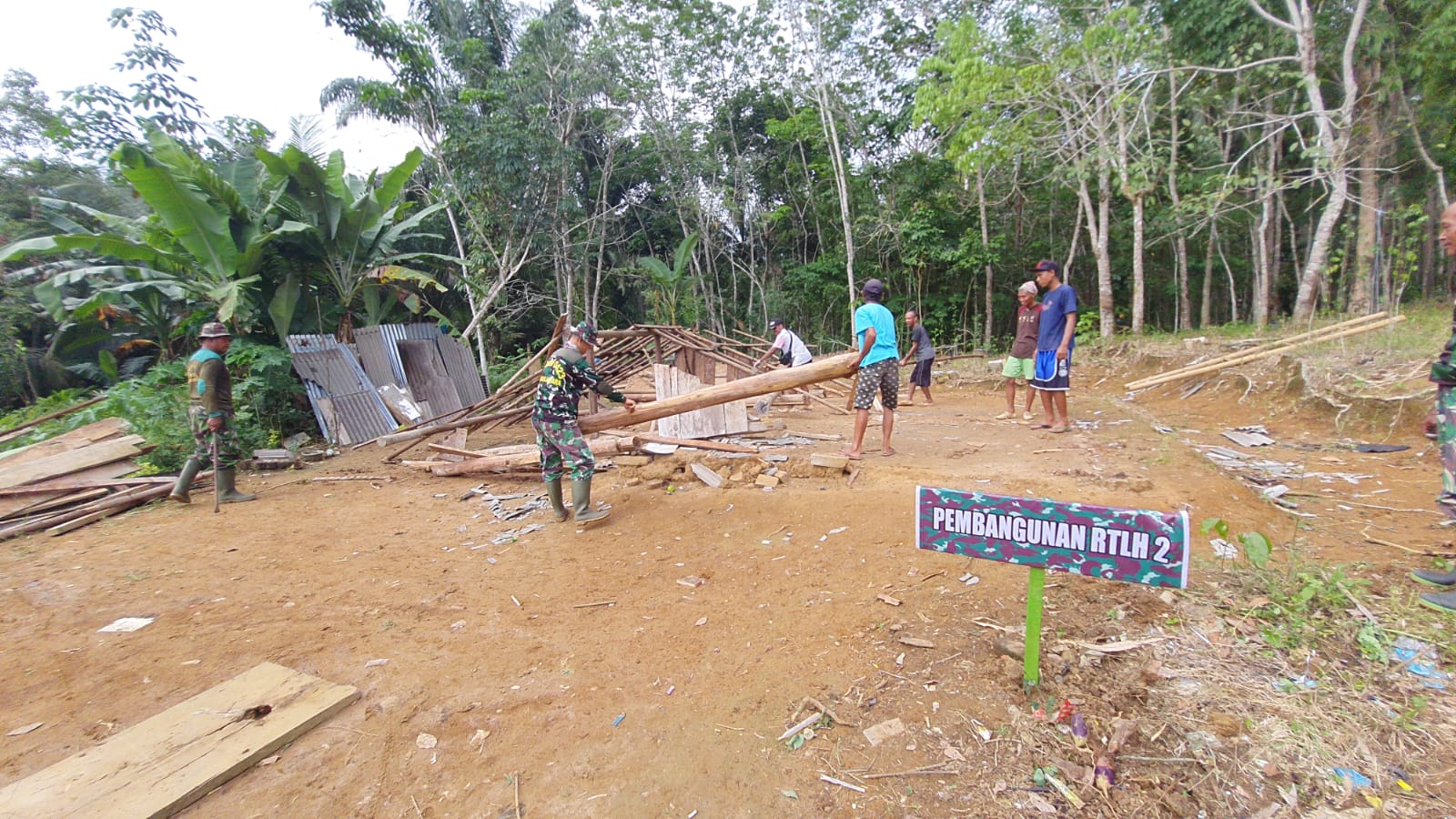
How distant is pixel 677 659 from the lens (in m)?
3.02

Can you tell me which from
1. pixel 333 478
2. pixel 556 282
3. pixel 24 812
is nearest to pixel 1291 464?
pixel 24 812

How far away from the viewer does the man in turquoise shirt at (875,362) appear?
5660 millimetres

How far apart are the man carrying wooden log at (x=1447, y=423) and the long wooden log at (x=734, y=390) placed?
10.5 ft

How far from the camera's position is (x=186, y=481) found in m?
6.30

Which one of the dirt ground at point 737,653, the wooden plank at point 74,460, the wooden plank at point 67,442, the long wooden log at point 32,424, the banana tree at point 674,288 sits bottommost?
the dirt ground at point 737,653

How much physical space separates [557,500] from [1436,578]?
17.6 feet

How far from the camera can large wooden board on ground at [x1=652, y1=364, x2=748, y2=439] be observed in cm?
745

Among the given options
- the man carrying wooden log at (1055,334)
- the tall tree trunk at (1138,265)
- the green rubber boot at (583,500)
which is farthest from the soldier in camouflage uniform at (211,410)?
the tall tree trunk at (1138,265)

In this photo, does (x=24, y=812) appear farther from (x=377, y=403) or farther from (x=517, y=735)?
(x=377, y=403)

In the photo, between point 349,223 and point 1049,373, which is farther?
point 349,223

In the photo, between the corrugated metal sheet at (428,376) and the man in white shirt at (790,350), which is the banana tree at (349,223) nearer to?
the corrugated metal sheet at (428,376)

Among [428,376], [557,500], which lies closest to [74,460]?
[428,376]

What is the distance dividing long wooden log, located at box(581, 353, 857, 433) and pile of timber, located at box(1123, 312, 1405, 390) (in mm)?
5326

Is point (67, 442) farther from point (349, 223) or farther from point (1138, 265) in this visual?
point (1138, 265)
